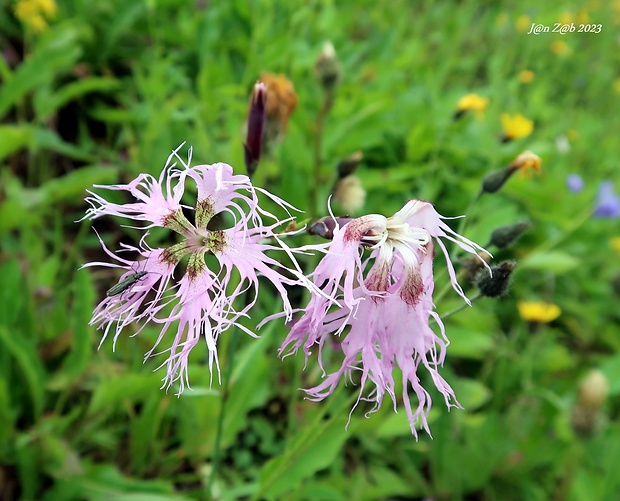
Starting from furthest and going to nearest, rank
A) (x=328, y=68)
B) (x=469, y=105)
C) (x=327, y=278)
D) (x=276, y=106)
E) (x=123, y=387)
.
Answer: (x=469, y=105), (x=328, y=68), (x=276, y=106), (x=123, y=387), (x=327, y=278)

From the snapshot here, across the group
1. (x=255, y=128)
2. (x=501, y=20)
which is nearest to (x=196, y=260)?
(x=255, y=128)

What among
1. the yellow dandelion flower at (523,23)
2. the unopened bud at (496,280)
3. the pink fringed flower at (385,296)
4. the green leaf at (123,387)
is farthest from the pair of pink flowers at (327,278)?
the yellow dandelion flower at (523,23)

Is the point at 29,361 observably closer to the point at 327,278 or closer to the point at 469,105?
the point at 327,278

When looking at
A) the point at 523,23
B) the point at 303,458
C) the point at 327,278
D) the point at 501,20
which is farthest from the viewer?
the point at 501,20

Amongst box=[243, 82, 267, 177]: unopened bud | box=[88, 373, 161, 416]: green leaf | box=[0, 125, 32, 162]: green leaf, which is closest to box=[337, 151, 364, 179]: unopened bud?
box=[243, 82, 267, 177]: unopened bud

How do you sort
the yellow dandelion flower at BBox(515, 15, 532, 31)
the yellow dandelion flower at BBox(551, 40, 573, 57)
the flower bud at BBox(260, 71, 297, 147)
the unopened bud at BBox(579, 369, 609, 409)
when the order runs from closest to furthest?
the flower bud at BBox(260, 71, 297, 147) < the unopened bud at BBox(579, 369, 609, 409) < the yellow dandelion flower at BBox(515, 15, 532, 31) < the yellow dandelion flower at BBox(551, 40, 573, 57)

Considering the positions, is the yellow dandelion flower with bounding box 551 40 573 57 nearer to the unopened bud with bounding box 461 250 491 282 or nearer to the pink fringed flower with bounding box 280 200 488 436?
the unopened bud with bounding box 461 250 491 282
